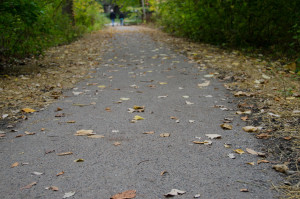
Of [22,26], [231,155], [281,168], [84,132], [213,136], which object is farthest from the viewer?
[22,26]

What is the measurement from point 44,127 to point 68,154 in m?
0.87

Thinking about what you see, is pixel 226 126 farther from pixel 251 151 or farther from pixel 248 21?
pixel 248 21

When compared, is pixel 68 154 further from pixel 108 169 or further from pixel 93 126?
pixel 93 126

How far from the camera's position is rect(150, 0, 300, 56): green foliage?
311 inches

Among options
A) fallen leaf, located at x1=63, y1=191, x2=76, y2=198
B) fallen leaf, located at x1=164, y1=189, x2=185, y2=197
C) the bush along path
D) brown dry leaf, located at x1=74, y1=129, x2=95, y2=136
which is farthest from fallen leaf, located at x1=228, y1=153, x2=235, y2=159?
brown dry leaf, located at x1=74, y1=129, x2=95, y2=136

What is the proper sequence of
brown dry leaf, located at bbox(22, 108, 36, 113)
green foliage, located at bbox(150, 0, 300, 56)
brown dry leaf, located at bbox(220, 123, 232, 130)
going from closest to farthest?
brown dry leaf, located at bbox(220, 123, 232, 130) < brown dry leaf, located at bbox(22, 108, 36, 113) < green foliage, located at bbox(150, 0, 300, 56)

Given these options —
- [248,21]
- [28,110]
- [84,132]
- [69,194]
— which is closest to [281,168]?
[69,194]

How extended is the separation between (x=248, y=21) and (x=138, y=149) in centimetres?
702

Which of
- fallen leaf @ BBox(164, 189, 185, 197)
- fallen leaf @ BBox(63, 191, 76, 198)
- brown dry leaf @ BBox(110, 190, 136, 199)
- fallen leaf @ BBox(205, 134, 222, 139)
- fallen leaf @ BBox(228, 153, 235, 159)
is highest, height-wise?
fallen leaf @ BBox(205, 134, 222, 139)

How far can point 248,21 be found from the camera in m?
8.53

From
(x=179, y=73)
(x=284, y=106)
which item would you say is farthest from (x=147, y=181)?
(x=179, y=73)

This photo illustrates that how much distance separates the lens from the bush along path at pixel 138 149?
2205 mm

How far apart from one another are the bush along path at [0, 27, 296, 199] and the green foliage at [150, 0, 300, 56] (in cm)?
421

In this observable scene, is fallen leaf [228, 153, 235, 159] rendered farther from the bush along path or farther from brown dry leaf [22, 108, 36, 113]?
brown dry leaf [22, 108, 36, 113]
